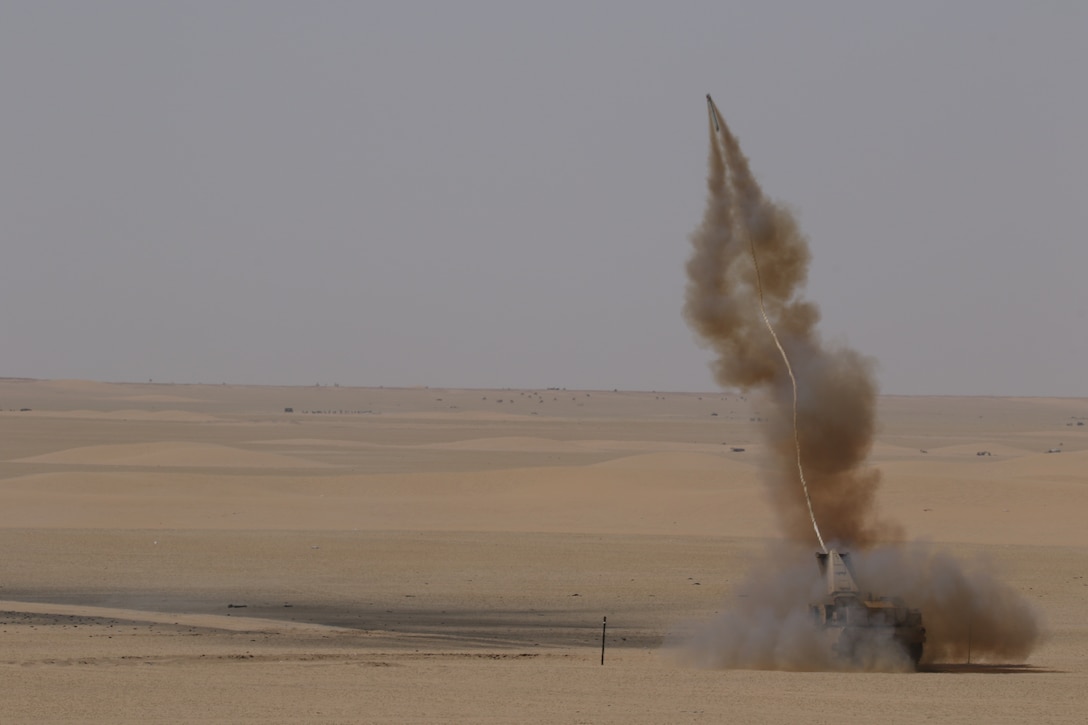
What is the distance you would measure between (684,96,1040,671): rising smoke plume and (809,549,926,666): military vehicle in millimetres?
277

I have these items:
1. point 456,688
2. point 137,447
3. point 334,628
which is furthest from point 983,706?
point 137,447

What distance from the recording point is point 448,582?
33.4 m

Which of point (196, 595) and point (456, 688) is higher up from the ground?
point (196, 595)

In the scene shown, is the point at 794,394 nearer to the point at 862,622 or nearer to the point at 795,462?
the point at 795,462

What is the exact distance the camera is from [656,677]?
21250mm

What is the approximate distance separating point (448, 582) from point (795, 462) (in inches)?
378

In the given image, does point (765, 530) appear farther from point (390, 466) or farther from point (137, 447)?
point (137, 447)

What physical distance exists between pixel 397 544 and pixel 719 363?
1580cm

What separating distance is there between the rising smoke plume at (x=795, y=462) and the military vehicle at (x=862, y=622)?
0.28m

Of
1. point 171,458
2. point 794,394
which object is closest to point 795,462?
point 794,394

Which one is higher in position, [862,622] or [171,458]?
[171,458]

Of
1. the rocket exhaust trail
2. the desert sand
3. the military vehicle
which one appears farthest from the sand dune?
the military vehicle

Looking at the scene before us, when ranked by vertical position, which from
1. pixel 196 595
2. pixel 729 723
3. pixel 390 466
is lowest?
pixel 729 723

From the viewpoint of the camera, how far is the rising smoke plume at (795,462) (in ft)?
79.7
